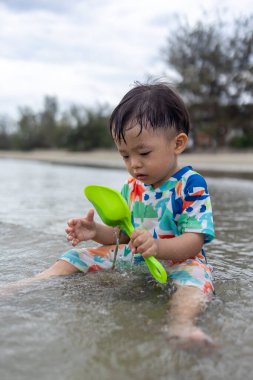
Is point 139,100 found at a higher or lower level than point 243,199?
higher

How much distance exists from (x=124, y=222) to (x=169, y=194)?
25cm

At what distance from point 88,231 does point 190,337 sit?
2.81ft

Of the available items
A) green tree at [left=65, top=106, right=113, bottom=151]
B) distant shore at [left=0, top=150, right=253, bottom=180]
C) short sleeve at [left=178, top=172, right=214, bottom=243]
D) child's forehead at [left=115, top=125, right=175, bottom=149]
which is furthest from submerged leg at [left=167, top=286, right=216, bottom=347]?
green tree at [left=65, top=106, right=113, bottom=151]

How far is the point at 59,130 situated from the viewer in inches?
1357

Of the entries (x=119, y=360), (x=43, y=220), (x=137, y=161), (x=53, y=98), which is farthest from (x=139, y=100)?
(x=53, y=98)

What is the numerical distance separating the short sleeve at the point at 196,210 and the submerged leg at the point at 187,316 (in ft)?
0.84

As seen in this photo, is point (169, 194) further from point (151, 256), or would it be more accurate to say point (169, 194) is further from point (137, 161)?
point (151, 256)

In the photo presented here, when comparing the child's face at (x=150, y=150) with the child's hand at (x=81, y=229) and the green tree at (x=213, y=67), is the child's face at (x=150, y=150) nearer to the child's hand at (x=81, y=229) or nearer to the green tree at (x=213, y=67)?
the child's hand at (x=81, y=229)

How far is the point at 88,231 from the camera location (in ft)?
6.90

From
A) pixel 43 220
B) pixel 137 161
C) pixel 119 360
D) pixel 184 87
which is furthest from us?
pixel 184 87

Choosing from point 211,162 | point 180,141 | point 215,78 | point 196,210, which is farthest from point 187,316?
point 215,78

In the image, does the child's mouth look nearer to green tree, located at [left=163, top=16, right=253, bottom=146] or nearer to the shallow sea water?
the shallow sea water

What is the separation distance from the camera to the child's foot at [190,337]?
4.43 feet

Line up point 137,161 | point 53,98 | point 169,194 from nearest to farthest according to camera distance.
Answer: point 137,161, point 169,194, point 53,98
